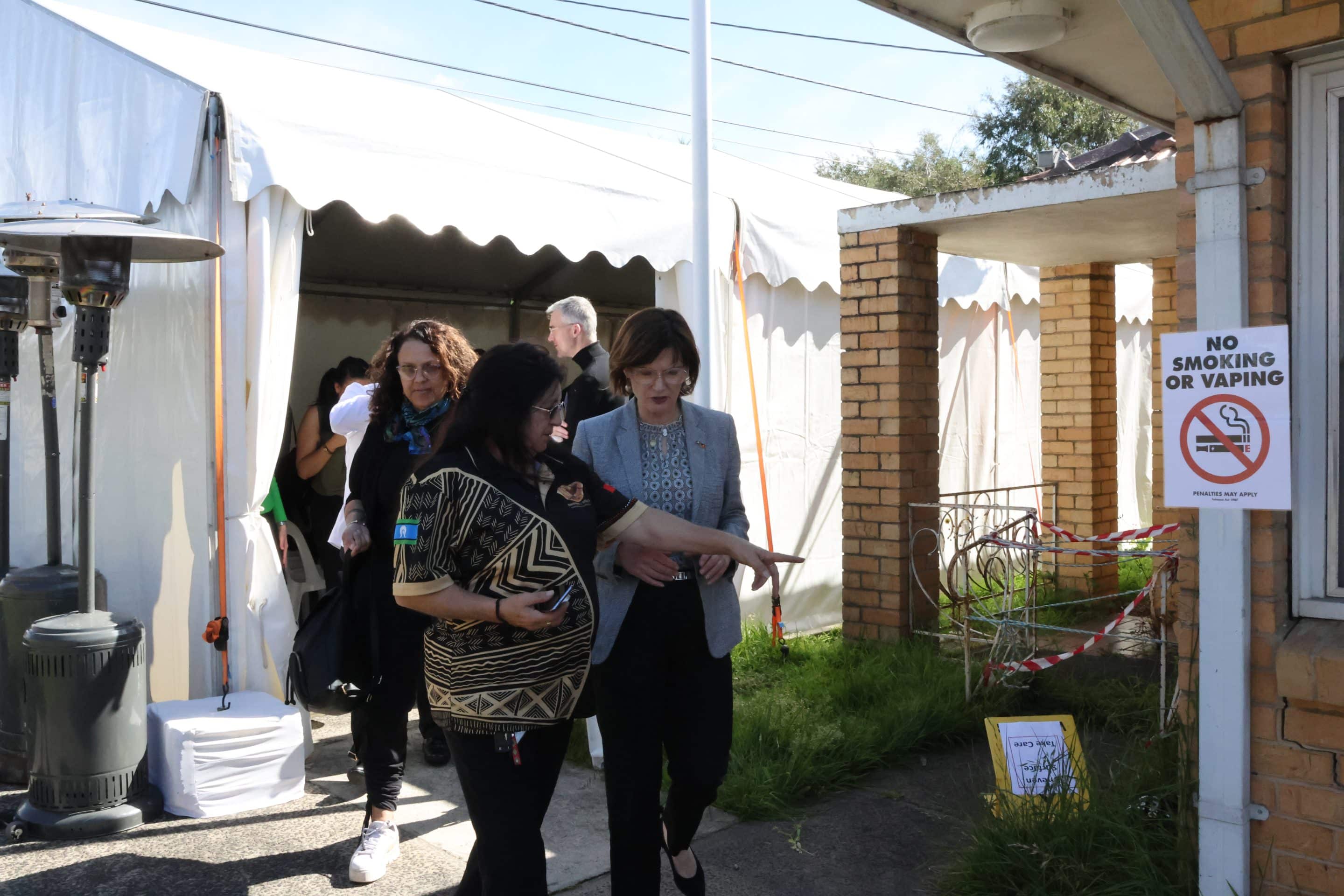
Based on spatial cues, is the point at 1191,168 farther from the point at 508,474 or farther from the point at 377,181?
the point at 377,181

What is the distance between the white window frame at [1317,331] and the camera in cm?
277

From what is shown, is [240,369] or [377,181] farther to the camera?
[377,181]

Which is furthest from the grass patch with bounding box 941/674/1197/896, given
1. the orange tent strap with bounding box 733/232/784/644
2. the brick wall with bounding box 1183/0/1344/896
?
the orange tent strap with bounding box 733/232/784/644

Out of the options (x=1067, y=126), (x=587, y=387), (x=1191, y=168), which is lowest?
(x=587, y=387)

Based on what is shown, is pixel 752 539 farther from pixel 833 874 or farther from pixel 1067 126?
pixel 1067 126

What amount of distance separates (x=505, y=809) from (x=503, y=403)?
0.90 meters

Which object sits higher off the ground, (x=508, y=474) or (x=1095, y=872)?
(x=508, y=474)

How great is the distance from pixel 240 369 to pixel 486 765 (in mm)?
2924

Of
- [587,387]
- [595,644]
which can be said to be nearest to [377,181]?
[587,387]

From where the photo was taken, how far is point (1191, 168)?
9.64ft

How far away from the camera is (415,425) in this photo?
367 cm

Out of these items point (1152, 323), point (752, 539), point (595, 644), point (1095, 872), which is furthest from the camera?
point (1152, 323)

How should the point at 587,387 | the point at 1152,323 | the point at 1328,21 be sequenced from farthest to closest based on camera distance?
1. the point at 1152,323
2. the point at 587,387
3. the point at 1328,21

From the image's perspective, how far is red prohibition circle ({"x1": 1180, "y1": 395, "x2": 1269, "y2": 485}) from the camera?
8.68ft
